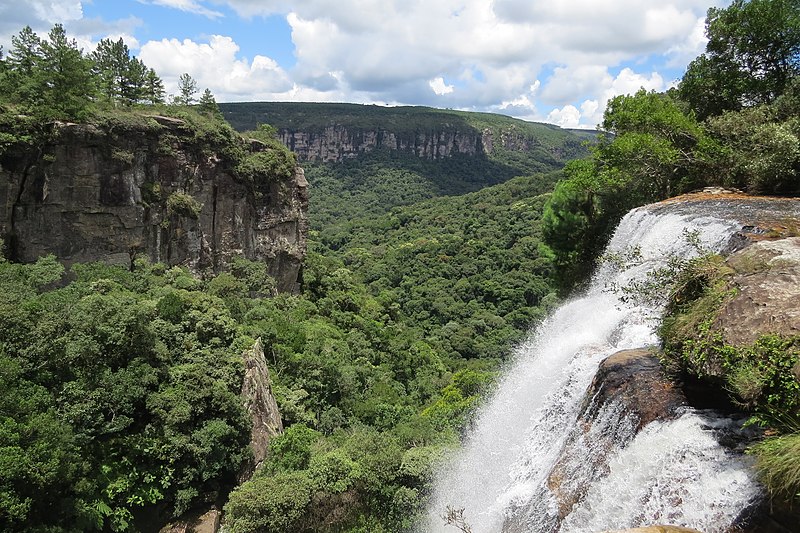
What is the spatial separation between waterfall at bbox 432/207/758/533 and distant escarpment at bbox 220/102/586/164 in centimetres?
14586

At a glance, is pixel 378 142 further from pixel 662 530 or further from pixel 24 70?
pixel 662 530

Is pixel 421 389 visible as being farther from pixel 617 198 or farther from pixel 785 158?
pixel 785 158

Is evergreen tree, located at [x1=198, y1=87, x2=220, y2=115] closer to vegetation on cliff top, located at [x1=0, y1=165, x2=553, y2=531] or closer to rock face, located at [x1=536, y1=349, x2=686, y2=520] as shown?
vegetation on cliff top, located at [x1=0, y1=165, x2=553, y2=531]

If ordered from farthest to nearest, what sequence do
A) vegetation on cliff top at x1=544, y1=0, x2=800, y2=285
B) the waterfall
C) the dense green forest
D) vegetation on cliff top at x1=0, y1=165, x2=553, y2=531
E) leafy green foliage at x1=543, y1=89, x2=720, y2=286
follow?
leafy green foliage at x1=543, y1=89, x2=720, y2=286
vegetation on cliff top at x1=0, y1=165, x2=553, y2=531
vegetation on cliff top at x1=544, y1=0, x2=800, y2=285
the dense green forest
the waterfall

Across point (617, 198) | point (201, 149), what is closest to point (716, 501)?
point (617, 198)

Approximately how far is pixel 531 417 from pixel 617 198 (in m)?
12.1

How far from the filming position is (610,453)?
287 inches

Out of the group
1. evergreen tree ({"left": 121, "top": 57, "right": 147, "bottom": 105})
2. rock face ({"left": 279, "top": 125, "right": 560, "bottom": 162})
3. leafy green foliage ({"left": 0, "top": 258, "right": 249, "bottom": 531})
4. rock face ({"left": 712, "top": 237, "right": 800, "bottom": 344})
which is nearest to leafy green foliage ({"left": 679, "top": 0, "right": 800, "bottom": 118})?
rock face ({"left": 712, "top": 237, "right": 800, "bottom": 344})

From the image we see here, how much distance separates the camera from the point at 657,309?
32.6 ft

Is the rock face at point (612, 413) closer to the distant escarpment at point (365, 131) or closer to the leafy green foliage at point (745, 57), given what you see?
the leafy green foliage at point (745, 57)

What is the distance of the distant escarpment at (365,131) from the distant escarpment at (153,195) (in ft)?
377

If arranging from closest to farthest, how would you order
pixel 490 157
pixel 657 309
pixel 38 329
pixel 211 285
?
pixel 657 309 < pixel 38 329 < pixel 211 285 < pixel 490 157

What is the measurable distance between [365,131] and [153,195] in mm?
143645

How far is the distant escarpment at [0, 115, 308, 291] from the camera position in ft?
87.2
